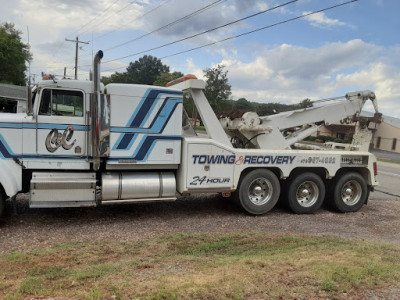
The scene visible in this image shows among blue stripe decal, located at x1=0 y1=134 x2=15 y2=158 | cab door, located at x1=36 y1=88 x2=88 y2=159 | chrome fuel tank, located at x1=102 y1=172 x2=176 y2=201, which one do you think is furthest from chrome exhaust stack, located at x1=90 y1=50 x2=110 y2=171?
blue stripe decal, located at x1=0 y1=134 x2=15 y2=158

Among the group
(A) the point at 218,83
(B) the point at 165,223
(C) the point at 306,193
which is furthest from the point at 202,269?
(A) the point at 218,83

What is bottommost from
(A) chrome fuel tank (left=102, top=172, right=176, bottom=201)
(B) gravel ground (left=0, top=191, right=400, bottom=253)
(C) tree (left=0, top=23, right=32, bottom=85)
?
(B) gravel ground (left=0, top=191, right=400, bottom=253)

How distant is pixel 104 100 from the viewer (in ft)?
19.3

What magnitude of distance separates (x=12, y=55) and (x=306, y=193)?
39783 mm

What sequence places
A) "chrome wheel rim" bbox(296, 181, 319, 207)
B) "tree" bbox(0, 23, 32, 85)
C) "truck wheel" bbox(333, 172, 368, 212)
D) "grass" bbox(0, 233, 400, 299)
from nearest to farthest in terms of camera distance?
"grass" bbox(0, 233, 400, 299), "chrome wheel rim" bbox(296, 181, 319, 207), "truck wheel" bbox(333, 172, 368, 212), "tree" bbox(0, 23, 32, 85)

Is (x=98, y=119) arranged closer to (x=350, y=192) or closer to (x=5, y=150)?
(x=5, y=150)

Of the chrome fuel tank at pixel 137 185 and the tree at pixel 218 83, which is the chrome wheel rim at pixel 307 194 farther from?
the tree at pixel 218 83

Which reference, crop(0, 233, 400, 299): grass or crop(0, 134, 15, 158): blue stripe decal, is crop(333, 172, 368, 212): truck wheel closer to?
crop(0, 233, 400, 299): grass

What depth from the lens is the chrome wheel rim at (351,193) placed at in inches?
313

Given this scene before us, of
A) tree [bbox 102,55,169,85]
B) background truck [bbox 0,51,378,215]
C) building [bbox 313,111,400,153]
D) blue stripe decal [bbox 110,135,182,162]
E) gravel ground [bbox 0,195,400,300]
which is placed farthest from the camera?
tree [bbox 102,55,169,85]

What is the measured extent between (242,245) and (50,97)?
424 cm

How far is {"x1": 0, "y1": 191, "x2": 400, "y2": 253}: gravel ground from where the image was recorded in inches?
219

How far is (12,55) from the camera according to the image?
3734 cm

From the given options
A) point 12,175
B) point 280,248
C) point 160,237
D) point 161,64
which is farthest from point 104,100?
point 161,64
